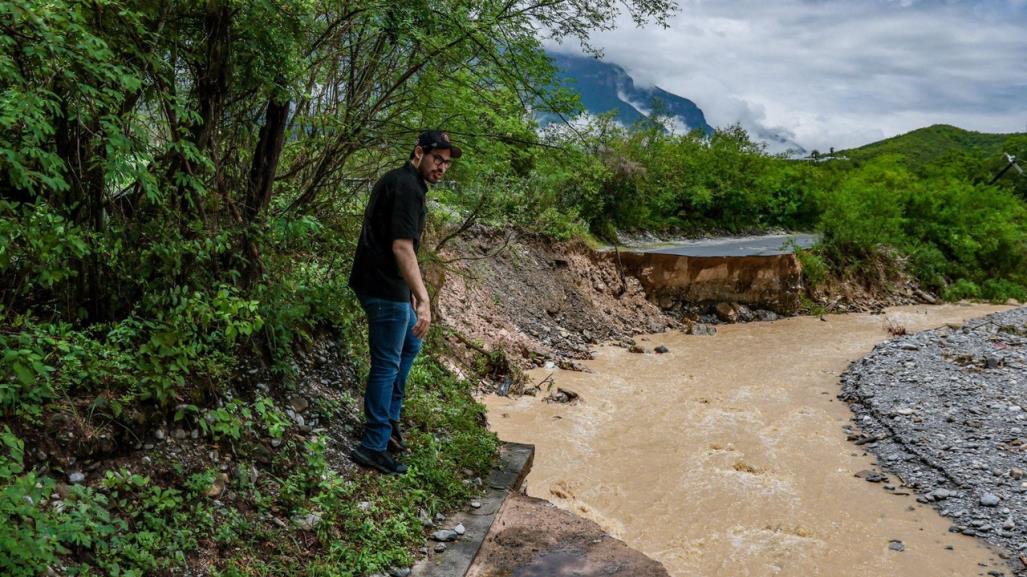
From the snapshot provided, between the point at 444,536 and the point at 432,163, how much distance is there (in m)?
2.23

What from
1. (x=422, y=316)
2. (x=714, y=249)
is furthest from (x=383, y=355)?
(x=714, y=249)

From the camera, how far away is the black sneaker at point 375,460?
4.36m

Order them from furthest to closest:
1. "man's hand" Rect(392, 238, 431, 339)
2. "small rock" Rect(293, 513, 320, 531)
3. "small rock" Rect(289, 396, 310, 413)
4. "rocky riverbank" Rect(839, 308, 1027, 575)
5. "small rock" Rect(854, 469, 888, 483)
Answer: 1. "small rock" Rect(854, 469, 888, 483)
2. "rocky riverbank" Rect(839, 308, 1027, 575)
3. "small rock" Rect(289, 396, 310, 413)
4. "man's hand" Rect(392, 238, 431, 339)
5. "small rock" Rect(293, 513, 320, 531)

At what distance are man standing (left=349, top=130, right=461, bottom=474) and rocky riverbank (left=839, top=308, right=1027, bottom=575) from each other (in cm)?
559

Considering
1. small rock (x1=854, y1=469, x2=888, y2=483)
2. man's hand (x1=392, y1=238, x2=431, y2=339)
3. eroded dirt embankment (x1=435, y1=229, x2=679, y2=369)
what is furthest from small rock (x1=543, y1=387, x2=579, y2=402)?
man's hand (x1=392, y1=238, x2=431, y2=339)

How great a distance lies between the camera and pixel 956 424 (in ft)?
30.2

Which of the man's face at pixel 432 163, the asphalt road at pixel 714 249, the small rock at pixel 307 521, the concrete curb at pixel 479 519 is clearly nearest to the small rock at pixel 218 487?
the small rock at pixel 307 521

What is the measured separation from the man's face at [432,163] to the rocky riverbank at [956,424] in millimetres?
5916

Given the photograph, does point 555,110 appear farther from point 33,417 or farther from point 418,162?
point 33,417

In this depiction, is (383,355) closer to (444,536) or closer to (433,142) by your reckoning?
(444,536)

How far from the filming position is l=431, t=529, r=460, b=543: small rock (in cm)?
399

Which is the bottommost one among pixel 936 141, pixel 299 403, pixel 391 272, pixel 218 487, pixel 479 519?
pixel 479 519

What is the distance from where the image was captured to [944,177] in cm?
3048

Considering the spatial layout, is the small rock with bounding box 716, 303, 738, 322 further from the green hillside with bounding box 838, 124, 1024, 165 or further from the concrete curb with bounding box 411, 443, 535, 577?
the green hillside with bounding box 838, 124, 1024, 165
